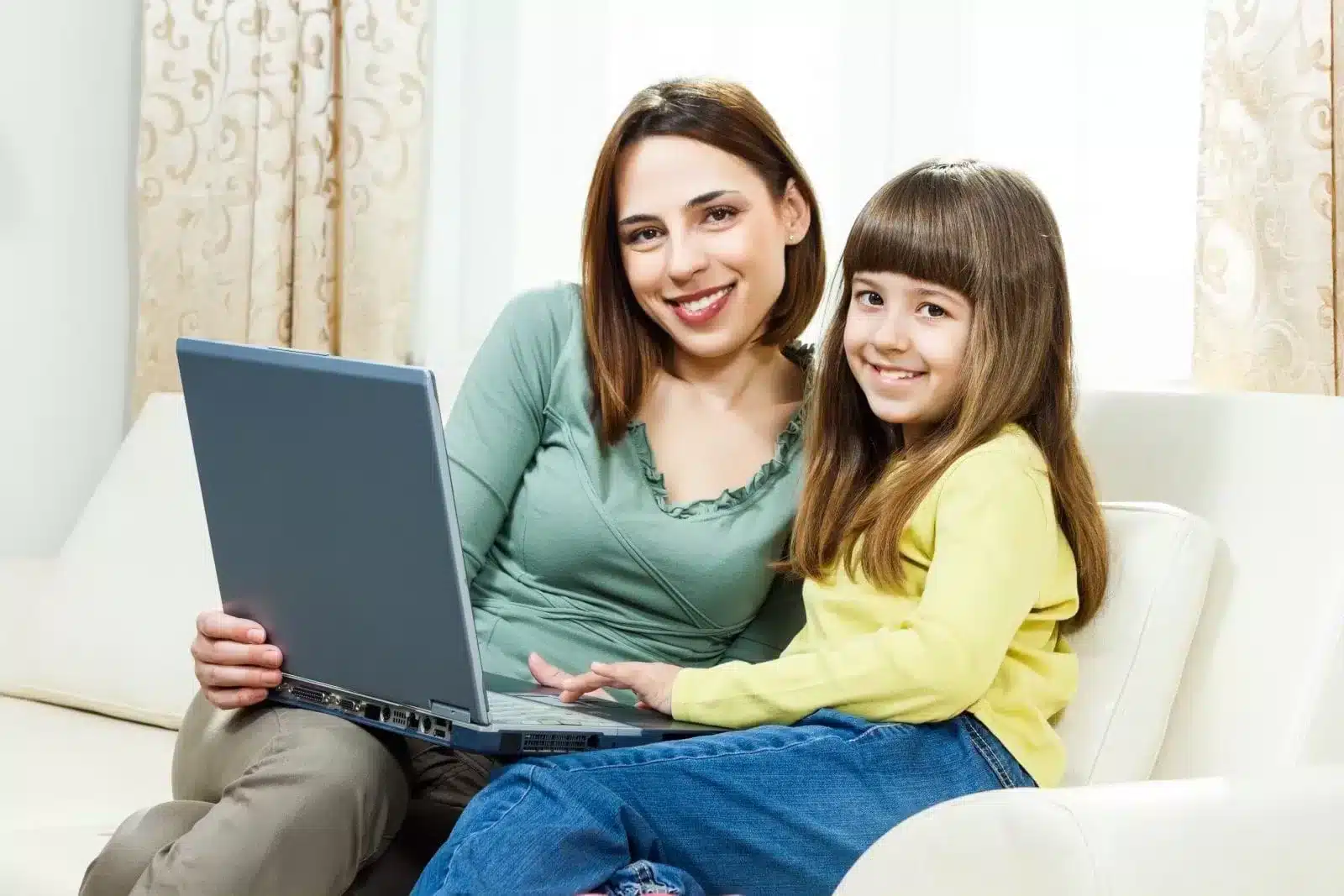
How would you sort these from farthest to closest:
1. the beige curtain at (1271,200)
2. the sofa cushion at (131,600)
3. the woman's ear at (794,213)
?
the sofa cushion at (131,600) < the beige curtain at (1271,200) < the woman's ear at (794,213)

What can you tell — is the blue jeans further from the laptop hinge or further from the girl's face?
the girl's face

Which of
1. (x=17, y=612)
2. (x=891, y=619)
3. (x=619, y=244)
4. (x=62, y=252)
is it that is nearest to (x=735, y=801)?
(x=891, y=619)

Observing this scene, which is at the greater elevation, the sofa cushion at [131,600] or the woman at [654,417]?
the woman at [654,417]

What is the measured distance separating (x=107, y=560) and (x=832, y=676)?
1440 mm

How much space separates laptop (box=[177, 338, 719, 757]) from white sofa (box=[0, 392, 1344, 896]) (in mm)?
336

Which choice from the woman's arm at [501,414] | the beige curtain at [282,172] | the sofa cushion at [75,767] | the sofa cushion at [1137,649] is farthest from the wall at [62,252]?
the sofa cushion at [1137,649]

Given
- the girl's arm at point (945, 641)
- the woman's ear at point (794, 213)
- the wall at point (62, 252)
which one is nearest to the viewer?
the girl's arm at point (945, 641)

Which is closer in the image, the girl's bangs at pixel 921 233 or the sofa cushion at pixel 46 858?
the girl's bangs at pixel 921 233

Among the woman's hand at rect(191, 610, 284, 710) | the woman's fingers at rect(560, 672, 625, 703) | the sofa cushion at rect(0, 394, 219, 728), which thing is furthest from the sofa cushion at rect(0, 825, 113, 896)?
the woman's fingers at rect(560, 672, 625, 703)

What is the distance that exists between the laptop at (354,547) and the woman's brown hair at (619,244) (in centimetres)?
44

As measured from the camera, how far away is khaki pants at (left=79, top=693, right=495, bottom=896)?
4.03 feet

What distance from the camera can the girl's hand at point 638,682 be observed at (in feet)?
4.53

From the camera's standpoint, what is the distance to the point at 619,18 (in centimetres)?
279

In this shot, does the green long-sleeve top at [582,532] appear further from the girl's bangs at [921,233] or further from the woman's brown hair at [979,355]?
the girl's bangs at [921,233]
